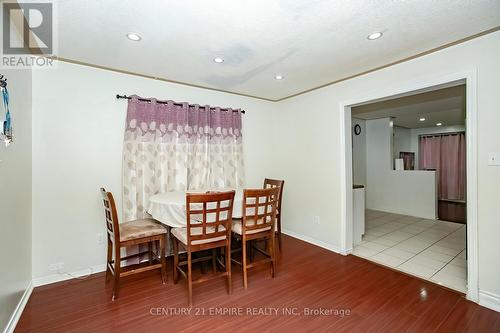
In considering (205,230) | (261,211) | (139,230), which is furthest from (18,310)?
(261,211)

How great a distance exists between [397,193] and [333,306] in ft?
15.6

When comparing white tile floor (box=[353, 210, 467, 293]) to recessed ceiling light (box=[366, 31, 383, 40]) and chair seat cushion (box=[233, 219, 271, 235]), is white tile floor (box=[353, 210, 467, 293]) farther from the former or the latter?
recessed ceiling light (box=[366, 31, 383, 40])

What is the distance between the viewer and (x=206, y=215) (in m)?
2.24

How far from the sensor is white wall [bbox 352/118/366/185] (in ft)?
20.1

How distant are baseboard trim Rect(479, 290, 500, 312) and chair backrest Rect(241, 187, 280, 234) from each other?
6.34 feet

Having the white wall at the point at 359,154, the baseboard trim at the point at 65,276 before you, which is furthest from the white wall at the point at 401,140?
the baseboard trim at the point at 65,276

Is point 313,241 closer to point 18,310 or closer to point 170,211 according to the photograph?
point 170,211

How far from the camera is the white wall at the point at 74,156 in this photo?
2.40 metres

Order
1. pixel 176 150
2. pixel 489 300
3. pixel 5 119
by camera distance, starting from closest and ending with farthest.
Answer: pixel 5 119
pixel 489 300
pixel 176 150

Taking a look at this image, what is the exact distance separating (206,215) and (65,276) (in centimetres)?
177

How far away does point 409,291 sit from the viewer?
2.29 m

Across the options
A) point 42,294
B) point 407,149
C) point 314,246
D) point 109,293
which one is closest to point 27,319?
point 42,294

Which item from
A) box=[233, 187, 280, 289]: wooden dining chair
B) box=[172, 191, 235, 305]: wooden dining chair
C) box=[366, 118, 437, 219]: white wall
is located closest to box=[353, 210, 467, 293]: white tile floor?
box=[366, 118, 437, 219]: white wall

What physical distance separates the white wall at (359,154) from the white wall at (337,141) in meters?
2.89
